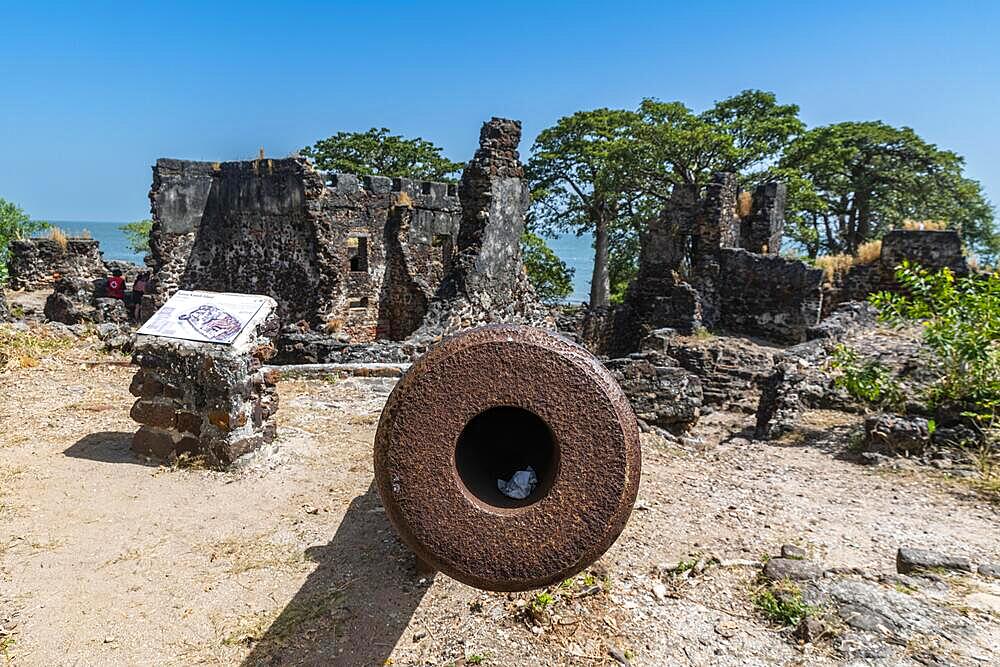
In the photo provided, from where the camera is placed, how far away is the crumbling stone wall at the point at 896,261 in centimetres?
1591

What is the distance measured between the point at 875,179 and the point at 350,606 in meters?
30.4

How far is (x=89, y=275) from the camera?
20.8 metres

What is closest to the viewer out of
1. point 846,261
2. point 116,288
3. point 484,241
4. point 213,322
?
point 213,322

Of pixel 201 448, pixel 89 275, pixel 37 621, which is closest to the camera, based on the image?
pixel 37 621

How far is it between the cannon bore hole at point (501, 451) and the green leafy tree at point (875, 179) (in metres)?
26.7

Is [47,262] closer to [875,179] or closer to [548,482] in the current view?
[548,482]

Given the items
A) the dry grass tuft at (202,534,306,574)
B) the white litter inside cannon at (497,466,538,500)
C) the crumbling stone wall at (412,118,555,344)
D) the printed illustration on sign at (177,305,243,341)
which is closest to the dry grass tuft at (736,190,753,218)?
the crumbling stone wall at (412,118,555,344)

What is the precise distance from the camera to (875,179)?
27.6 meters

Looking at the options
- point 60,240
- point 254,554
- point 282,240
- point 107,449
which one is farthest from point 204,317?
point 60,240

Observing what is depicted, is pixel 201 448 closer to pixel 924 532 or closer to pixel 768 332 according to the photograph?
pixel 924 532

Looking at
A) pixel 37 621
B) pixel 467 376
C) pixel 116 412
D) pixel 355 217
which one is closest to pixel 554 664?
pixel 467 376

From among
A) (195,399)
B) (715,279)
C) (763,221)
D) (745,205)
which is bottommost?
(195,399)

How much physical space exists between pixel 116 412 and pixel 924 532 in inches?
303

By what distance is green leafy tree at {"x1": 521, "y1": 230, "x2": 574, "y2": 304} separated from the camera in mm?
29656
